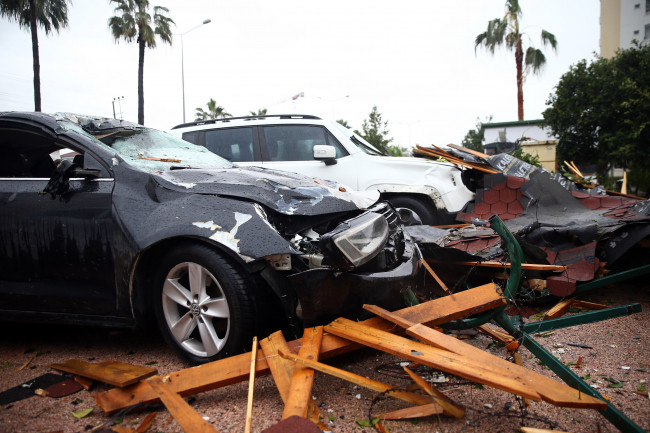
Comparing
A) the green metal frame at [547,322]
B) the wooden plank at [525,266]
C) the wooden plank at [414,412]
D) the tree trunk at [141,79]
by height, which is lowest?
the wooden plank at [414,412]

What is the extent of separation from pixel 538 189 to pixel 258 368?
4.25 meters

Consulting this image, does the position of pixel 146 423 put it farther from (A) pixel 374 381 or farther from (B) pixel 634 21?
(B) pixel 634 21

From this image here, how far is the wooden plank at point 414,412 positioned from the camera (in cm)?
194

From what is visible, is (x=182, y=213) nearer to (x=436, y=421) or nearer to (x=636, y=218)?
(x=436, y=421)

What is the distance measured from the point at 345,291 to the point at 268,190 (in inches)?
32.3

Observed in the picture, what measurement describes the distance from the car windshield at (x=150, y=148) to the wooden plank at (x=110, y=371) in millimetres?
1271

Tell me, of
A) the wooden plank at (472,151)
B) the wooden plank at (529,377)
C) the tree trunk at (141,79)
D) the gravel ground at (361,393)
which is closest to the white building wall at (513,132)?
the tree trunk at (141,79)

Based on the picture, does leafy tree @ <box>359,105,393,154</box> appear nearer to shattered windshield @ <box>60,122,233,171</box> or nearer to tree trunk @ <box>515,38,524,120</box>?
tree trunk @ <box>515,38,524,120</box>

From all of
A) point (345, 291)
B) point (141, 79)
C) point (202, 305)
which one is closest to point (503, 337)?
point (345, 291)

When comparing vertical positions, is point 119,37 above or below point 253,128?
above

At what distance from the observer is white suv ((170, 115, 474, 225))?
18.2 ft

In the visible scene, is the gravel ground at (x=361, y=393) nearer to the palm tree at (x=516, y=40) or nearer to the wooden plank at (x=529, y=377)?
the wooden plank at (x=529, y=377)

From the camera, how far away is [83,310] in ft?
9.26

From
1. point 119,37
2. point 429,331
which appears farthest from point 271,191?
point 119,37
